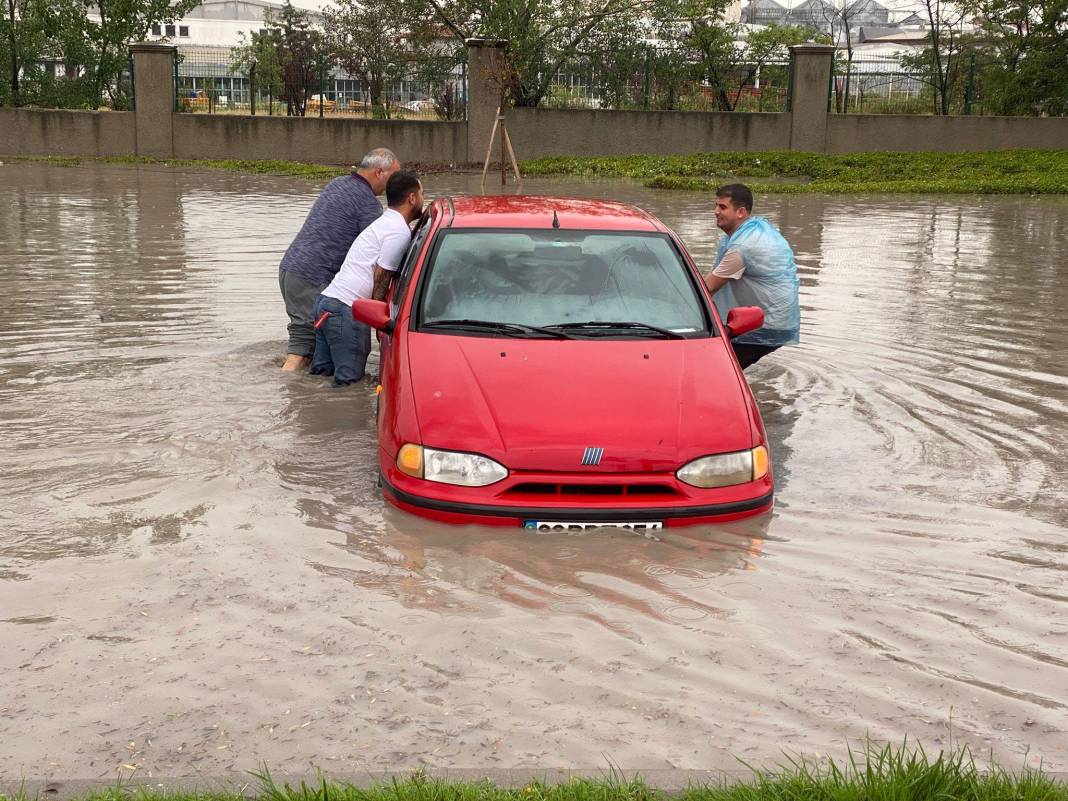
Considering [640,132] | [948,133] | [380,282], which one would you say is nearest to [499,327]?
[380,282]

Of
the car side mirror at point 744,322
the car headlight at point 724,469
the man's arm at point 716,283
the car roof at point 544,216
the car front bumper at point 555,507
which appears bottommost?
the car front bumper at point 555,507

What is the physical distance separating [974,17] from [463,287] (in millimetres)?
34166

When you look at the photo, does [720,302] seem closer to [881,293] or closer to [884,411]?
[884,411]

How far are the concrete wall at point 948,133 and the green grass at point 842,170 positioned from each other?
1.50 m

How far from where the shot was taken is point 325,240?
8.94 m

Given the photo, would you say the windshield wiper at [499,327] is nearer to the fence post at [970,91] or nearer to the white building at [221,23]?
the fence post at [970,91]

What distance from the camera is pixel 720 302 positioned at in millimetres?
8359

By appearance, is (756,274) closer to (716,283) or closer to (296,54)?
(716,283)

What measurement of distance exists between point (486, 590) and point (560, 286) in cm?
218

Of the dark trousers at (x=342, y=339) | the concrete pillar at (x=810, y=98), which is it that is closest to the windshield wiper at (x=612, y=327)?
the dark trousers at (x=342, y=339)

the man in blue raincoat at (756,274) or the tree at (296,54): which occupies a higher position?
the tree at (296,54)

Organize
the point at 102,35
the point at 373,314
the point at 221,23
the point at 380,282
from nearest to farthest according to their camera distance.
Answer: the point at 373,314, the point at 380,282, the point at 102,35, the point at 221,23

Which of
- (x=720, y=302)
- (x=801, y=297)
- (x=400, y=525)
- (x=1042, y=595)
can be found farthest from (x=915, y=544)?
(x=801, y=297)

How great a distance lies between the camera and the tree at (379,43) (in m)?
32.4
